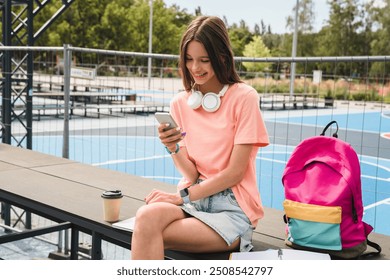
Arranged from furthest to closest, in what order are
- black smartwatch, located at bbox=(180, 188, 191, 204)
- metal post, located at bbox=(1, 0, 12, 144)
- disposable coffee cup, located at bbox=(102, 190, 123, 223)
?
metal post, located at bbox=(1, 0, 12, 144) → disposable coffee cup, located at bbox=(102, 190, 123, 223) → black smartwatch, located at bbox=(180, 188, 191, 204)

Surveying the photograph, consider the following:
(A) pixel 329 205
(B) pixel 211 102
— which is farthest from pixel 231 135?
(A) pixel 329 205

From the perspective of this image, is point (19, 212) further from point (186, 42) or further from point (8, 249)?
point (186, 42)

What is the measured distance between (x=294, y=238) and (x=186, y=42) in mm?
957

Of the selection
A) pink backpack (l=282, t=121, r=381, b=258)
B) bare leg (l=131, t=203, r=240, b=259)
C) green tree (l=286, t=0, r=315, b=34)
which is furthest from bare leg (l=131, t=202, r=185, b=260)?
green tree (l=286, t=0, r=315, b=34)

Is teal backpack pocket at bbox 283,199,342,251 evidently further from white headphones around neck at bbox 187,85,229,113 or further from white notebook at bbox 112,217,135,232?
white notebook at bbox 112,217,135,232

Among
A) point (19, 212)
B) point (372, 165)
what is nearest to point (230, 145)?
point (19, 212)

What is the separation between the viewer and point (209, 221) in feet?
7.28

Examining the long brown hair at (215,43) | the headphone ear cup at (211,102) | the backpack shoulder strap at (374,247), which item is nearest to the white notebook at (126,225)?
the headphone ear cup at (211,102)

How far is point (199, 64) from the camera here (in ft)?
7.64

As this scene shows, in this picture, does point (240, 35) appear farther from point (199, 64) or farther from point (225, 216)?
point (225, 216)

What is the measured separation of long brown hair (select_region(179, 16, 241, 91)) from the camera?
228 centimetres

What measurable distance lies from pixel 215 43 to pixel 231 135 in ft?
1.30

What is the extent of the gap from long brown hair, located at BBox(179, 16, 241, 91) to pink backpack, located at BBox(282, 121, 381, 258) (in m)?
0.53

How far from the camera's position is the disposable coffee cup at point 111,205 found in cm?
257
